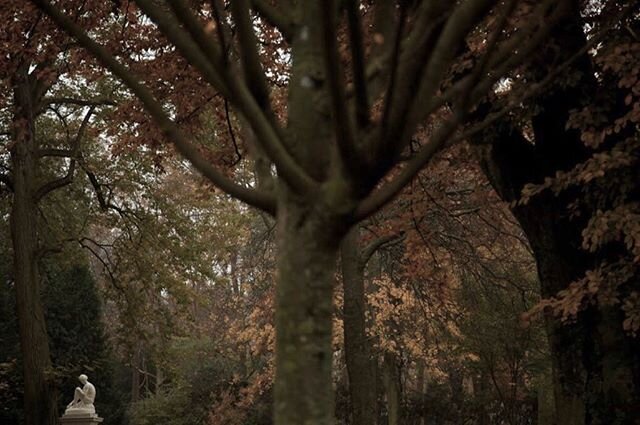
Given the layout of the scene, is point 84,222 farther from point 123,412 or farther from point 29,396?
point 123,412

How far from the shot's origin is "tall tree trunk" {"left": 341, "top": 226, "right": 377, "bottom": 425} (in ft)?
35.4

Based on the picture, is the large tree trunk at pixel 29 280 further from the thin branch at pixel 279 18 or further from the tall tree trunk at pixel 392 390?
the thin branch at pixel 279 18

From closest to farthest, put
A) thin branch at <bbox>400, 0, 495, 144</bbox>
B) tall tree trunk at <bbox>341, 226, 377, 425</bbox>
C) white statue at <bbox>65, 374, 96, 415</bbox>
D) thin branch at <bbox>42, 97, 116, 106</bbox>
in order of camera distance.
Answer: thin branch at <bbox>400, 0, 495, 144</bbox> < tall tree trunk at <bbox>341, 226, 377, 425</bbox> < thin branch at <bbox>42, 97, 116, 106</bbox> < white statue at <bbox>65, 374, 96, 415</bbox>

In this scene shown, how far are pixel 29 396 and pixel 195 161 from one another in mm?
10461

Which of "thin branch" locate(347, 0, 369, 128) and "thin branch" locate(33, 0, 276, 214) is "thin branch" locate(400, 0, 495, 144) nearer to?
"thin branch" locate(347, 0, 369, 128)

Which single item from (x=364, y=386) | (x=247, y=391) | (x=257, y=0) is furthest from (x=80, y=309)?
(x=257, y=0)

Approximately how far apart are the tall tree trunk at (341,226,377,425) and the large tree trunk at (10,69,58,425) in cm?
482

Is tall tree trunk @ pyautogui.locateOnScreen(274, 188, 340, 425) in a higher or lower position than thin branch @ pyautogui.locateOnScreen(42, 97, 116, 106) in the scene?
lower

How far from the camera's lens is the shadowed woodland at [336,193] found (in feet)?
8.31

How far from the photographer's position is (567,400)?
6281 mm

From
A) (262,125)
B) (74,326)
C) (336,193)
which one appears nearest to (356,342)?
(336,193)

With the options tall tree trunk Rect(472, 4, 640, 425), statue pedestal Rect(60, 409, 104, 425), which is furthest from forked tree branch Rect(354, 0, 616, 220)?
statue pedestal Rect(60, 409, 104, 425)

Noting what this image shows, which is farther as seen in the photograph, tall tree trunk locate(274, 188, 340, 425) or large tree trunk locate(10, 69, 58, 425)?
large tree trunk locate(10, 69, 58, 425)

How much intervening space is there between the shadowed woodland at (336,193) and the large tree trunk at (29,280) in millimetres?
36
